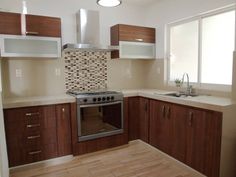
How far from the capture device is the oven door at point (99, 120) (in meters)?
2.78

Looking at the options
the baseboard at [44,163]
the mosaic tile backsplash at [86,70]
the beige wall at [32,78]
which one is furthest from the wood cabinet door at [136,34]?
the baseboard at [44,163]

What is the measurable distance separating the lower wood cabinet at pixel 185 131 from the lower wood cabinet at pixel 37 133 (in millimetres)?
1119

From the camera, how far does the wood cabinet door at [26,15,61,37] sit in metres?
2.60

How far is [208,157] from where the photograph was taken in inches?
82.9

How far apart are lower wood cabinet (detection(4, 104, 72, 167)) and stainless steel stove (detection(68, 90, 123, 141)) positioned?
0.20m

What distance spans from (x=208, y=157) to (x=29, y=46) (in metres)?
2.66

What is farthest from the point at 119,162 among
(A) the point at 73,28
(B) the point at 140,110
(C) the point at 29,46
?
(A) the point at 73,28

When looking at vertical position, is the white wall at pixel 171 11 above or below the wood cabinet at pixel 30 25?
above

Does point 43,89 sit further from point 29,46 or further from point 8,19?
point 8,19

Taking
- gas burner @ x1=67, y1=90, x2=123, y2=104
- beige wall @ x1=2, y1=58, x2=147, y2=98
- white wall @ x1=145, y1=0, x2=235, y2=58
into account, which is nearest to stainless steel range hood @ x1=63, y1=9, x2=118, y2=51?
beige wall @ x1=2, y1=58, x2=147, y2=98

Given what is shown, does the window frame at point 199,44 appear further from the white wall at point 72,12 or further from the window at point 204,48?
the white wall at point 72,12

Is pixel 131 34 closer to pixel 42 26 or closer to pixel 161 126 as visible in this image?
pixel 42 26

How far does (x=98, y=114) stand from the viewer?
290 cm

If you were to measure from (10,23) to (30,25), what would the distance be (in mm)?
239
